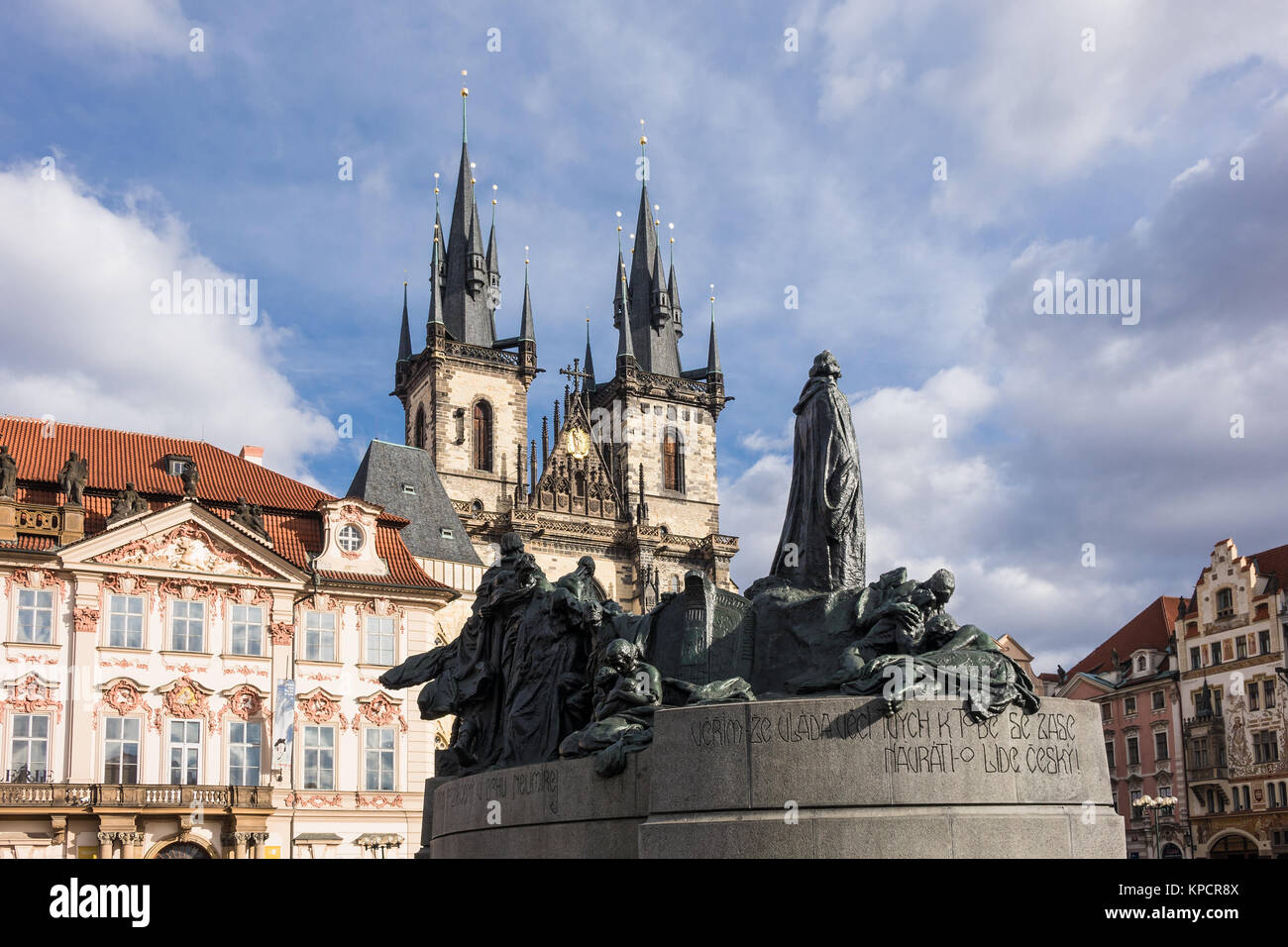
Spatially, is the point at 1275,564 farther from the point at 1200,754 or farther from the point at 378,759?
the point at 378,759

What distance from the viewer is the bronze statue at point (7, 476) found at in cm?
3478

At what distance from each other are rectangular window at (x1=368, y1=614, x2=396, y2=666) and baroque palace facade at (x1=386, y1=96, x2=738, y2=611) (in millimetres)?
29568

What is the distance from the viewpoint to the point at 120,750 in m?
34.1

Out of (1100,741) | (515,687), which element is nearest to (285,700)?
(515,687)

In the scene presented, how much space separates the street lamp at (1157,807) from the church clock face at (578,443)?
110 feet

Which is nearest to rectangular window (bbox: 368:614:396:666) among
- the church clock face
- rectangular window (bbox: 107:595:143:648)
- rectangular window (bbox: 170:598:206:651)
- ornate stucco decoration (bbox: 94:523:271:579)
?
ornate stucco decoration (bbox: 94:523:271:579)

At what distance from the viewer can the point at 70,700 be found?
3394 centimetres

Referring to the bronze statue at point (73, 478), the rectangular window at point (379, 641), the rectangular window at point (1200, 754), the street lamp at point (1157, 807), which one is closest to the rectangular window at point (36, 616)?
the bronze statue at point (73, 478)

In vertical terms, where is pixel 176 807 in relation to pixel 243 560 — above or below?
below

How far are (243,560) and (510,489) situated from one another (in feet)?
127

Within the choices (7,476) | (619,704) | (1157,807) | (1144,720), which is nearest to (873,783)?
(619,704)

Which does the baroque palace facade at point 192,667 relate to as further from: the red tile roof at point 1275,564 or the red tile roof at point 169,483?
the red tile roof at point 1275,564

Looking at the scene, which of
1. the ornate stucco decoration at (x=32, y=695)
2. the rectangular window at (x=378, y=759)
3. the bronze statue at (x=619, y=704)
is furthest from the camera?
the rectangular window at (x=378, y=759)
